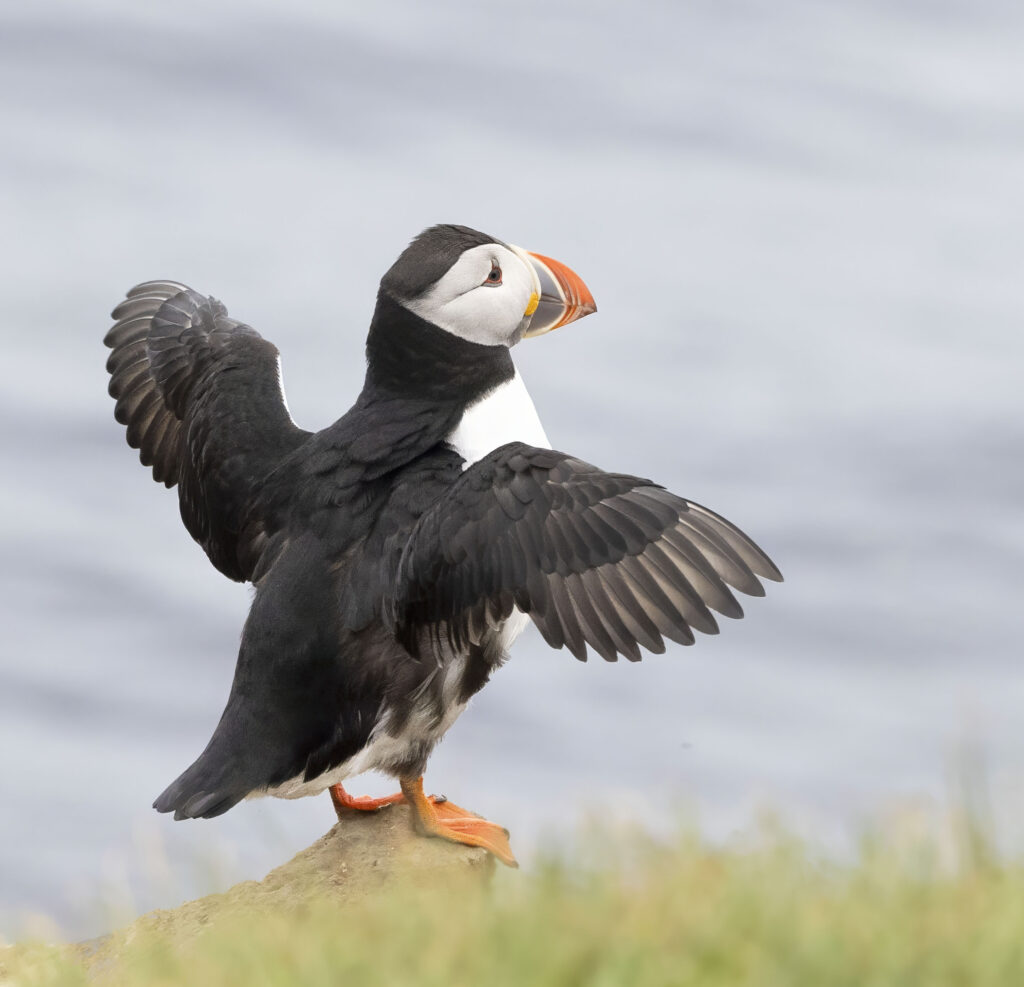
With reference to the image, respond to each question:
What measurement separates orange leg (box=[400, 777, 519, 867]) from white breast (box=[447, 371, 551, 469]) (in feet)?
3.67

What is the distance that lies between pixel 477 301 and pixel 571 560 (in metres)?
1.27

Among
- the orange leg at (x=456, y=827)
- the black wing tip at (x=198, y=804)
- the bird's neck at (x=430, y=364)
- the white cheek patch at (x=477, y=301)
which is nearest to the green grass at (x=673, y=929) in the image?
the black wing tip at (x=198, y=804)

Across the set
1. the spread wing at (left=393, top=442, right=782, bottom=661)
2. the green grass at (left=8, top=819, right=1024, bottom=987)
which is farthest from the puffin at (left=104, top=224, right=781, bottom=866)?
the green grass at (left=8, top=819, right=1024, bottom=987)

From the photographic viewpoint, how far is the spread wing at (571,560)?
4562mm

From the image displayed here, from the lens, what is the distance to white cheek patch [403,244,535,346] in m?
5.53

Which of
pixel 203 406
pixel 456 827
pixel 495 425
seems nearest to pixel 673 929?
pixel 456 827

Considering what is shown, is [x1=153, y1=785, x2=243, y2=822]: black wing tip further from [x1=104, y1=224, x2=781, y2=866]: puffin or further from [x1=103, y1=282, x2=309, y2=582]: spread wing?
[x1=103, y1=282, x2=309, y2=582]: spread wing

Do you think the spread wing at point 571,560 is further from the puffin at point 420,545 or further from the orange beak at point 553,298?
the orange beak at point 553,298

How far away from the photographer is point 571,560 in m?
4.66

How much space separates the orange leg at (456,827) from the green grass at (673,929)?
1133mm

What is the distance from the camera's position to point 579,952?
321 centimetres

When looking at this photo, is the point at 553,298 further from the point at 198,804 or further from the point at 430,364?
the point at 198,804

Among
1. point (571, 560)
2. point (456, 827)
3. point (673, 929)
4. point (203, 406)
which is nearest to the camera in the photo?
point (673, 929)

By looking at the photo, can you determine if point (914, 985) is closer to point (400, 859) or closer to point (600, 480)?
point (600, 480)
